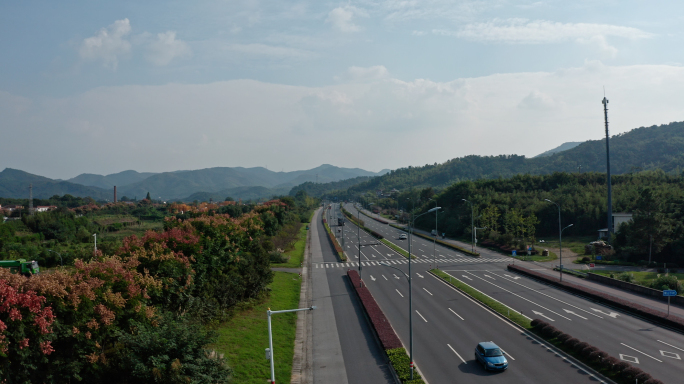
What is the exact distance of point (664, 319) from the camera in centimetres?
3269

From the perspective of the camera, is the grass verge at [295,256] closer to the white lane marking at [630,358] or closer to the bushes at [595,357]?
the bushes at [595,357]

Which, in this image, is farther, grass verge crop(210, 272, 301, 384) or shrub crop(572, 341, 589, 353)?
shrub crop(572, 341, 589, 353)

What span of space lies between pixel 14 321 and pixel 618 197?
4260 inches

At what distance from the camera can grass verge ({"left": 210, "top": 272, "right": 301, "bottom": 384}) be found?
81.4 feet

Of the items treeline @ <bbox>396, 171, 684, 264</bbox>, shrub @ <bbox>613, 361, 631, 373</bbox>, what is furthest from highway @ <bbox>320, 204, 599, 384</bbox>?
treeline @ <bbox>396, 171, 684, 264</bbox>

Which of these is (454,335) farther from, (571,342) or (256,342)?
(256,342)

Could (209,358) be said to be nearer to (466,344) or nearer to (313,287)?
(466,344)

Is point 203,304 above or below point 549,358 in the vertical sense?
above

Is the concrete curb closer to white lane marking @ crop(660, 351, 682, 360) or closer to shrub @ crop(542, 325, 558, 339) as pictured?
shrub @ crop(542, 325, 558, 339)

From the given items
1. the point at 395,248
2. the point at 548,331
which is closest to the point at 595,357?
the point at 548,331

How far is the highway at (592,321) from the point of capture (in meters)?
26.1

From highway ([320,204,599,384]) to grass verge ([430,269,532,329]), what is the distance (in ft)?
2.82

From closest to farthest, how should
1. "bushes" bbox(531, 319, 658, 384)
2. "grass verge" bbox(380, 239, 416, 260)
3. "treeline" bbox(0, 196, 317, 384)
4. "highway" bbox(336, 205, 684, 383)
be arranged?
"treeline" bbox(0, 196, 317, 384) < "bushes" bbox(531, 319, 658, 384) < "highway" bbox(336, 205, 684, 383) < "grass verge" bbox(380, 239, 416, 260)

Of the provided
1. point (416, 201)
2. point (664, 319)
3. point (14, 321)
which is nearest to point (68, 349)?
point (14, 321)
